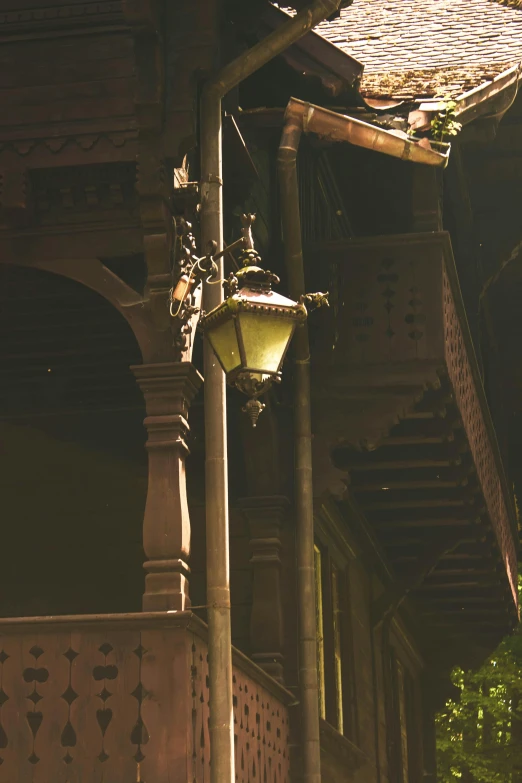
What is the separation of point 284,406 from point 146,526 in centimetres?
335

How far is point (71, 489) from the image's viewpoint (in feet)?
45.7

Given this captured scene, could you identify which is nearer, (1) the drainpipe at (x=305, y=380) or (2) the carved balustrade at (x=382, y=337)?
(1) the drainpipe at (x=305, y=380)

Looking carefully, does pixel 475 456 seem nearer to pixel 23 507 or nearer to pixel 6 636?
pixel 23 507

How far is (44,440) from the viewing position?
45.6 ft

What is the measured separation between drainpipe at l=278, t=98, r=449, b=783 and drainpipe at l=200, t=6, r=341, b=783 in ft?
6.96

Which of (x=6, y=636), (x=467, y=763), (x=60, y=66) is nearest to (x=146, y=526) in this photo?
(x=6, y=636)

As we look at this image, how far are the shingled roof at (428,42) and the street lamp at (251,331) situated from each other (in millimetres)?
4462

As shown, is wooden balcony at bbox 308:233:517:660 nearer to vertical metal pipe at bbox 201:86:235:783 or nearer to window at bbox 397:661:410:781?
vertical metal pipe at bbox 201:86:235:783

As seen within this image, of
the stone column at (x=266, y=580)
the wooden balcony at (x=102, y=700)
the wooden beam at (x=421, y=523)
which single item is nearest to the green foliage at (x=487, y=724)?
the wooden beam at (x=421, y=523)

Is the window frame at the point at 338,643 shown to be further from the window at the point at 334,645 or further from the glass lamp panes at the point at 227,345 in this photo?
the glass lamp panes at the point at 227,345

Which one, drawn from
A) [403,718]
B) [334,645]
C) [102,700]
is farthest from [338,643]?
[102,700]

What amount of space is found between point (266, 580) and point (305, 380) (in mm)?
1699

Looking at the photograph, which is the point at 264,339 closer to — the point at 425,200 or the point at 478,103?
the point at 425,200

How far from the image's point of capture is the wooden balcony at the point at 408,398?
1219 centimetres
